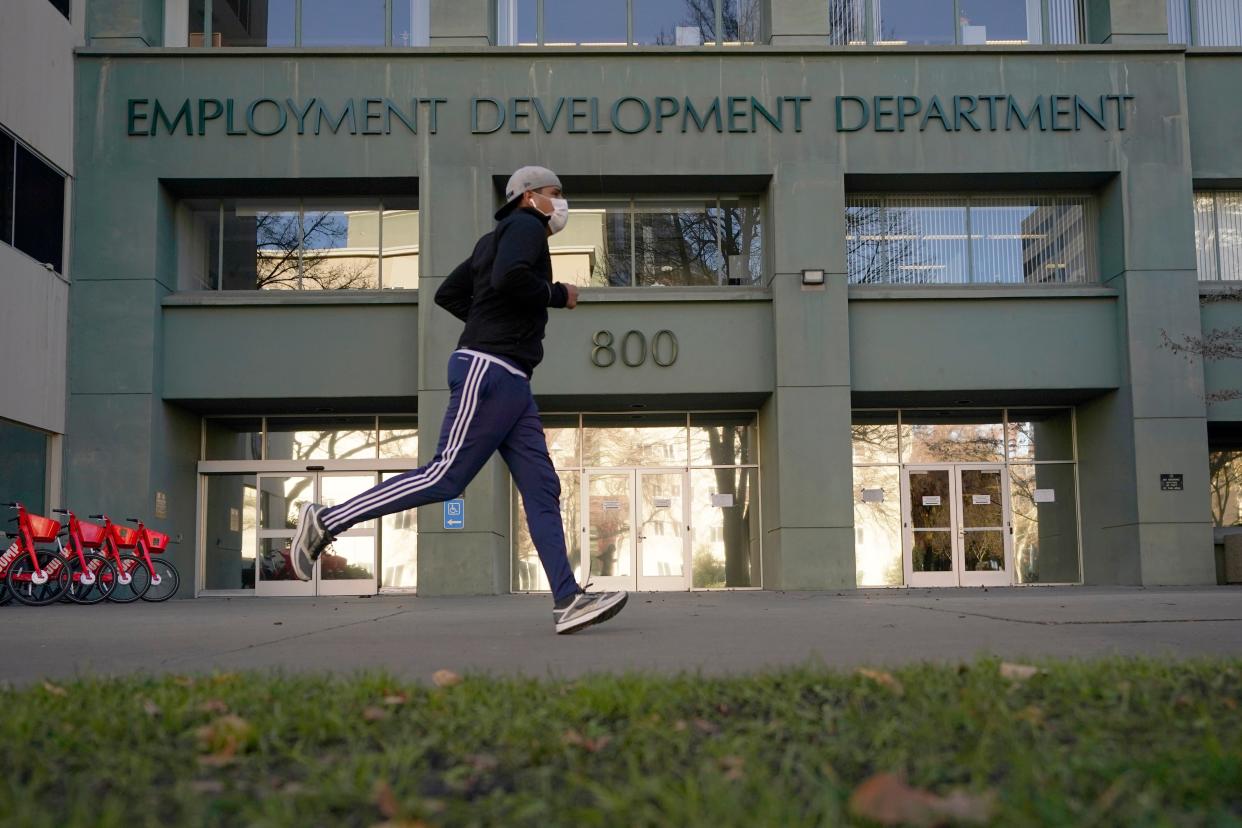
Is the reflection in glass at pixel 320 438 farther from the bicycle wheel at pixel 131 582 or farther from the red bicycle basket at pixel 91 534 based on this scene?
the red bicycle basket at pixel 91 534

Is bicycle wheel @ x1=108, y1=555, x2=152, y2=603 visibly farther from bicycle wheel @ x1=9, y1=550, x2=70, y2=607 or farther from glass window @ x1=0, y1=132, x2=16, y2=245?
glass window @ x1=0, y1=132, x2=16, y2=245

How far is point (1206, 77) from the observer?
20031 millimetres

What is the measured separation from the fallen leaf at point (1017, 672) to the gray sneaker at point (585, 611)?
8.08 feet

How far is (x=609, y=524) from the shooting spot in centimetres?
2125

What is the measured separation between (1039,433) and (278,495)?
42.4ft

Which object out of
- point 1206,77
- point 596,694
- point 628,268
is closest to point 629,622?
point 596,694

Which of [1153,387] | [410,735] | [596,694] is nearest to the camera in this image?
[410,735]

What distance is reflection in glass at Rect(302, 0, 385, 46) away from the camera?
19734 millimetres

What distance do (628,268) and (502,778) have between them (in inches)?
696

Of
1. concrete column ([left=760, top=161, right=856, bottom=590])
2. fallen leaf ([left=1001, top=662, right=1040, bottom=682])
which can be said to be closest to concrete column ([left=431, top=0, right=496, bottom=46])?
concrete column ([left=760, top=161, right=856, bottom=590])

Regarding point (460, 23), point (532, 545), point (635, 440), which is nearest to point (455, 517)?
point (532, 545)

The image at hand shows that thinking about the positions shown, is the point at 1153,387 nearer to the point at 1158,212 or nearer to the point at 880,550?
the point at 1158,212

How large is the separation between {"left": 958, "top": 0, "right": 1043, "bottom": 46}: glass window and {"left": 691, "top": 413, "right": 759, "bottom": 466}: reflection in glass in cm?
705

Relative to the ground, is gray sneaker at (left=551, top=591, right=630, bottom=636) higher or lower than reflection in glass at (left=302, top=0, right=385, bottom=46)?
lower
